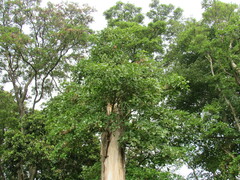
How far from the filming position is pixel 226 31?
9836 mm

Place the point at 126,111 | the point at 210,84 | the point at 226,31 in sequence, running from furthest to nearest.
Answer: the point at 210,84, the point at 226,31, the point at 126,111

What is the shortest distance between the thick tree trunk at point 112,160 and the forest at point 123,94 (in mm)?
28

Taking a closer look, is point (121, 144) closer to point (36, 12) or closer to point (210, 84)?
point (210, 84)

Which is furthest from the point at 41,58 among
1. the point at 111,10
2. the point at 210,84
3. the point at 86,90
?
the point at 210,84

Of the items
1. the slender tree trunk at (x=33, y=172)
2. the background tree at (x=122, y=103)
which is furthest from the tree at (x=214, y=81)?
the slender tree trunk at (x=33, y=172)

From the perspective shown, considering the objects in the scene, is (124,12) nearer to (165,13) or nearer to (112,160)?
(165,13)

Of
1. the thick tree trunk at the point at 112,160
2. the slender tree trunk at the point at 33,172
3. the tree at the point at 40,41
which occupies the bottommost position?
the thick tree trunk at the point at 112,160

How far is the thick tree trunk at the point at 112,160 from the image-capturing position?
6.30m

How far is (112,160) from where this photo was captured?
660cm

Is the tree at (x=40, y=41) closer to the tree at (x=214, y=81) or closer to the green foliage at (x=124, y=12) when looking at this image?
the green foliage at (x=124, y=12)

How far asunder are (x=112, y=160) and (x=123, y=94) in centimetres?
204

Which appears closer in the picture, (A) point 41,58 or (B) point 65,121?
(B) point 65,121

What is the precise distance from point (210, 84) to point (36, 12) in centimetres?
1078

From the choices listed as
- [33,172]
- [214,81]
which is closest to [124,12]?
[214,81]
